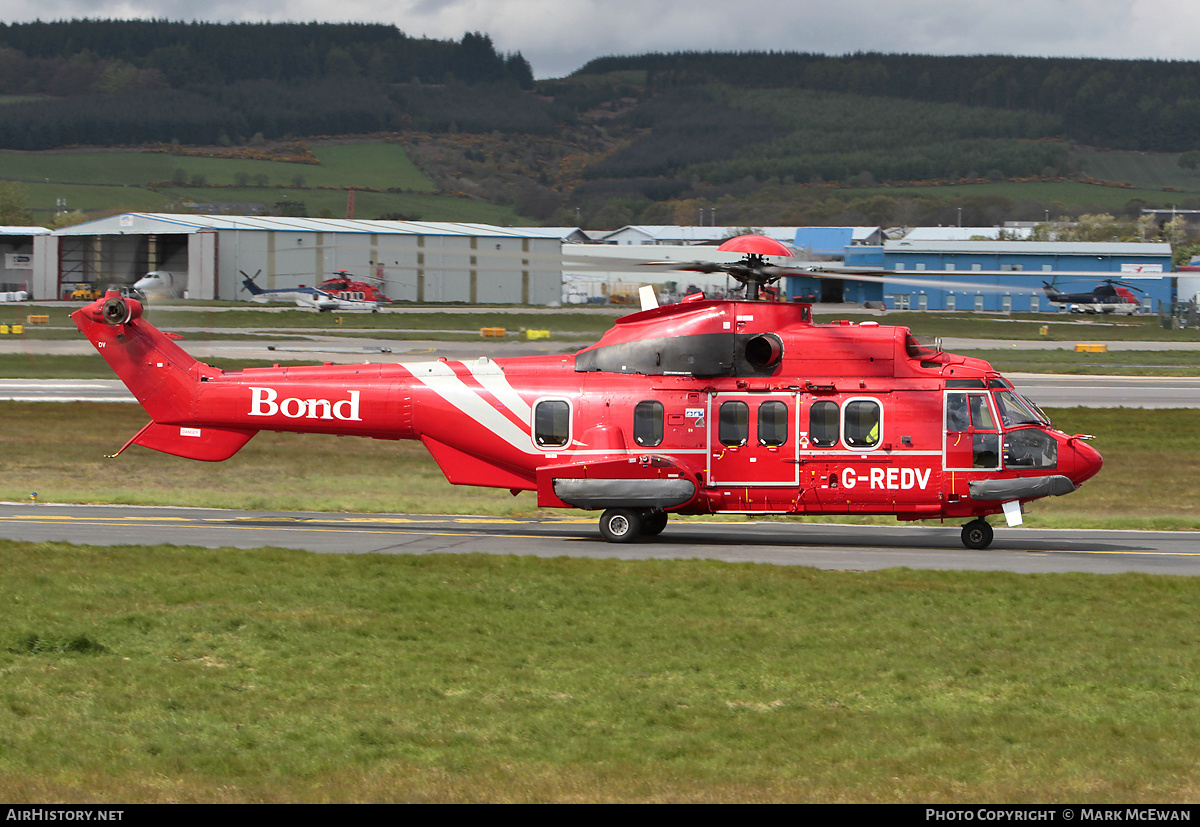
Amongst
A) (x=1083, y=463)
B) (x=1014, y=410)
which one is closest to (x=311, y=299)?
(x=1014, y=410)

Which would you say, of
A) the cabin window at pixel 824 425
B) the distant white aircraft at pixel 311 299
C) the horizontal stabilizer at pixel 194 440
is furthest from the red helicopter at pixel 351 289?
the cabin window at pixel 824 425

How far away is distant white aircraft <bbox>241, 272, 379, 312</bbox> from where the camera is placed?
69688mm

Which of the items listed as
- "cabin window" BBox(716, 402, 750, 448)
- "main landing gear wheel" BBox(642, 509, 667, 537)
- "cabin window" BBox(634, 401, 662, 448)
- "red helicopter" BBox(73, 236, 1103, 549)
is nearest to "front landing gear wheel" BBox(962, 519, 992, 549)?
"red helicopter" BBox(73, 236, 1103, 549)

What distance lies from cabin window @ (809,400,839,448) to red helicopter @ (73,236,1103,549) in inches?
1.0

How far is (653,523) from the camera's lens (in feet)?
71.6

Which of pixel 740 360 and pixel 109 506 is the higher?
pixel 740 360

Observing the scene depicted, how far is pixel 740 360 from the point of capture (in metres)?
20.6

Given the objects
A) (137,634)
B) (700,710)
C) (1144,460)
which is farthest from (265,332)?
(700,710)

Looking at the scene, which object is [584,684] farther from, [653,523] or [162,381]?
A: [162,381]

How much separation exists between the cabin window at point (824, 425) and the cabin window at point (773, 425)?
48cm

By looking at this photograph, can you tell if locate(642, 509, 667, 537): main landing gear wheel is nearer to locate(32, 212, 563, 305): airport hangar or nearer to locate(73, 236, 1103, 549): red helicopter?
locate(73, 236, 1103, 549): red helicopter

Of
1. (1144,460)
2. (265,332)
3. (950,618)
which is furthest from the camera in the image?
(265,332)

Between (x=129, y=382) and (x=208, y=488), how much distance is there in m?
6.58

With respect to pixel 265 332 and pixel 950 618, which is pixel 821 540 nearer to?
pixel 950 618
